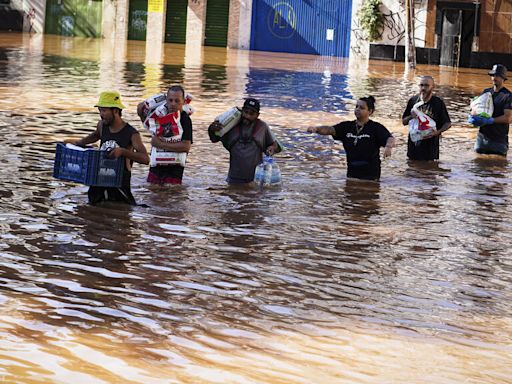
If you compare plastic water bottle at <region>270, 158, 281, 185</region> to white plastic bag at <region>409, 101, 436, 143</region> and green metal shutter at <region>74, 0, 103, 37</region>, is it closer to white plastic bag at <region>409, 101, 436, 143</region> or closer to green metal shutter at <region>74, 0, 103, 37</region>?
white plastic bag at <region>409, 101, 436, 143</region>

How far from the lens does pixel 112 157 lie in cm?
1007

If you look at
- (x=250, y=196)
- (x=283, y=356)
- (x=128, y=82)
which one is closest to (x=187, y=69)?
(x=128, y=82)

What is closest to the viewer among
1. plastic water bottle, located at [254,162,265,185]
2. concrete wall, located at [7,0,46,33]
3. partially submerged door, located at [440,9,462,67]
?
plastic water bottle, located at [254,162,265,185]

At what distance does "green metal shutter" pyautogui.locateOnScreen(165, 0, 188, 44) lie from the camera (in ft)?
179

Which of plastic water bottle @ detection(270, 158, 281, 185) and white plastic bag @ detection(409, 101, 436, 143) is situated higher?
white plastic bag @ detection(409, 101, 436, 143)

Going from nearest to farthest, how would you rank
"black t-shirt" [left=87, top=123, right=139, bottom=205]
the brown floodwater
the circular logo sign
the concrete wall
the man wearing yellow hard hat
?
1. the brown floodwater
2. the man wearing yellow hard hat
3. "black t-shirt" [left=87, top=123, right=139, bottom=205]
4. the circular logo sign
5. the concrete wall

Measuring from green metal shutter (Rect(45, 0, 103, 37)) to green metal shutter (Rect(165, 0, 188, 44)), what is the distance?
375 centimetres

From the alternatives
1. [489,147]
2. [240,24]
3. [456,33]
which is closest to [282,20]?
[240,24]

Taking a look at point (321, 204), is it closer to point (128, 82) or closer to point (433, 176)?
point (433, 176)

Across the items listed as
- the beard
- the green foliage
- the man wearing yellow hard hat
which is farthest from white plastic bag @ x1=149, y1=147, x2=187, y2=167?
the green foliage

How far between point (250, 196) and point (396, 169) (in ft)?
11.4

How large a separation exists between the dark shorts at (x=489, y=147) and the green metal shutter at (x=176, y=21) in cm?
3918

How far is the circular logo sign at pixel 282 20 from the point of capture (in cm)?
5262

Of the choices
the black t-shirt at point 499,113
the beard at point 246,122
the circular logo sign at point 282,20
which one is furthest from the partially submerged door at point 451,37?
the beard at point 246,122
